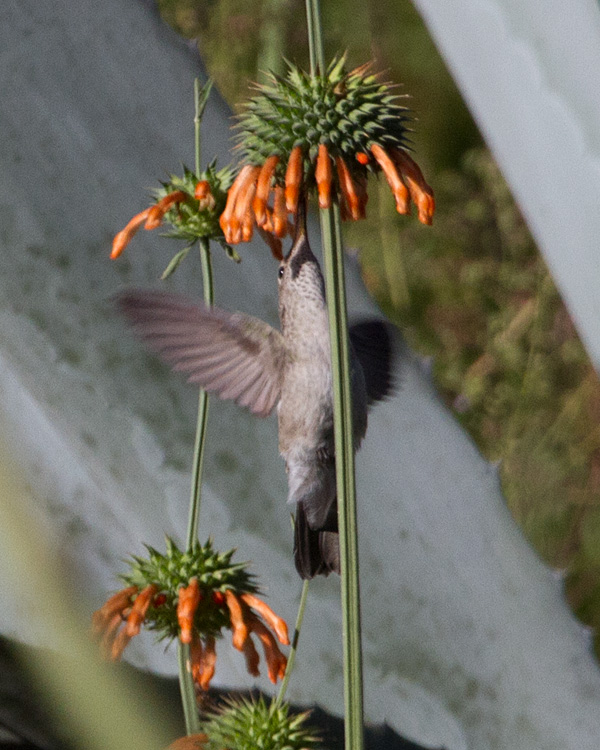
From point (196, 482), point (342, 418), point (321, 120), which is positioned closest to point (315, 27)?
point (321, 120)

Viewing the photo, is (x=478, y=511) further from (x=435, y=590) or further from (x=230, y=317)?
(x=230, y=317)

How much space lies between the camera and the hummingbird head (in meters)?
0.57

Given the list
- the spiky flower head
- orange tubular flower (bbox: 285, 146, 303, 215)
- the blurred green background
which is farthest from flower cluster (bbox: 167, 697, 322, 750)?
the blurred green background

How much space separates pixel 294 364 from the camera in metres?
0.64

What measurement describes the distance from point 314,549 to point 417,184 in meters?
0.29

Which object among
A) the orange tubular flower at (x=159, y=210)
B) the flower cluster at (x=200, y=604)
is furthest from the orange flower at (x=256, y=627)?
the orange tubular flower at (x=159, y=210)

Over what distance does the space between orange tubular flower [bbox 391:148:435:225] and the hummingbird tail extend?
27 cm

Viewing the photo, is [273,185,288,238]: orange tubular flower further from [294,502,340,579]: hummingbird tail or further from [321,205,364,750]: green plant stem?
[294,502,340,579]: hummingbird tail

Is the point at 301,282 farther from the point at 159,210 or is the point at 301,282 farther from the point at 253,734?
the point at 253,734

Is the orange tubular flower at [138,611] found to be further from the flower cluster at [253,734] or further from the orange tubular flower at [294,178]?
the orange tubular flower at [294,178]

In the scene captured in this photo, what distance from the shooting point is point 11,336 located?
683 mm

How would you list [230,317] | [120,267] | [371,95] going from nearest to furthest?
[371,95], [230,317], [120,267]

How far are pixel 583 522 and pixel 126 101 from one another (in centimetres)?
114

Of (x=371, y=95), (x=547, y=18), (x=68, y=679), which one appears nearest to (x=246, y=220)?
(x=371, y=95)
